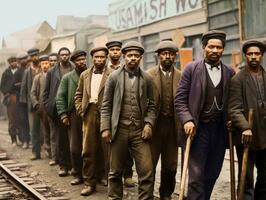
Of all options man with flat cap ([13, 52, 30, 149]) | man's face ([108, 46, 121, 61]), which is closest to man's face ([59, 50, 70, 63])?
man's face ([108, 46, 121, 61])

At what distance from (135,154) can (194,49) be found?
8.03 m

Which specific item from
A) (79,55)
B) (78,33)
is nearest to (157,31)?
(78,33)

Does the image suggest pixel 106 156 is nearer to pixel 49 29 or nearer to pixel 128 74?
pixel 128 74

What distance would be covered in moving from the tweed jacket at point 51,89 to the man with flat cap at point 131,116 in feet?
9.54

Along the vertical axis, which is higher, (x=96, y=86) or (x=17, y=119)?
(x=96, y=86)

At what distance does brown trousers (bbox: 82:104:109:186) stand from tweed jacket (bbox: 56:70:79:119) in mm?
677

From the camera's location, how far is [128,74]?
6.30 meters

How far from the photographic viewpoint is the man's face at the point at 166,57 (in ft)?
21.0

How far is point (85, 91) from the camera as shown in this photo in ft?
24.3

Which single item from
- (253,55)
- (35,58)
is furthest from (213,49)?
(35,58)

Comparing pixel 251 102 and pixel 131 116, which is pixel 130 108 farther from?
pixel 251 102

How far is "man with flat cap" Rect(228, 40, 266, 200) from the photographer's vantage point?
Result: 547 cm

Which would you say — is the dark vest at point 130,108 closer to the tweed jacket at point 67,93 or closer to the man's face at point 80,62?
the man's face at point 80,62

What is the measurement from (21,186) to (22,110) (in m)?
4.02
